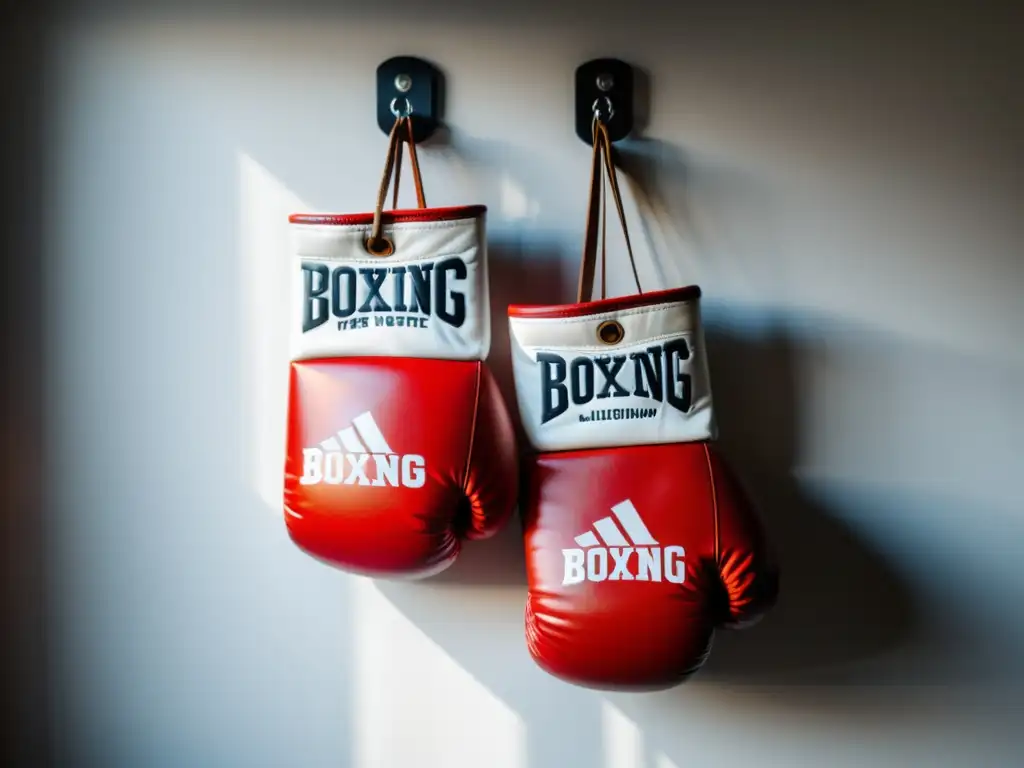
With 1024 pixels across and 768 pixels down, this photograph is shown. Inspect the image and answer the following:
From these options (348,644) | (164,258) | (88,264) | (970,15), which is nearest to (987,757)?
(348,644)

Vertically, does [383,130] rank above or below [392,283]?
above

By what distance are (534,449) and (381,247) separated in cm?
38

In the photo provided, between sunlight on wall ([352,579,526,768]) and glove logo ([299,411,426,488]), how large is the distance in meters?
0.29

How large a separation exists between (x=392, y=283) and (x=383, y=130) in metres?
0.31

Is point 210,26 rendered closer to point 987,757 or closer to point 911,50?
point 911,50

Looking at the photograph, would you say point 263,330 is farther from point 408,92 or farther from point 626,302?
point 626,302

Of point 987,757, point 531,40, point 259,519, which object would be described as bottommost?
point 987,757

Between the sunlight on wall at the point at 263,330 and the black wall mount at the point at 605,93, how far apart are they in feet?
1.75

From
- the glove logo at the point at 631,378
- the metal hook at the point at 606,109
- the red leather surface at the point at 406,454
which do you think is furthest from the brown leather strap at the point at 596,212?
the red leather surface at the point at 406,454

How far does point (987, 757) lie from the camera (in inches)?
49.4

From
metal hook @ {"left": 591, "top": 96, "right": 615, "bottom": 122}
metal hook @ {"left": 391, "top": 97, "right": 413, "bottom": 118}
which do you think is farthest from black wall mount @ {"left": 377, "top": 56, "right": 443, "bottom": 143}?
metal hook @ {"left": 591, "top": 96, "right": 615, "bottom": 122}

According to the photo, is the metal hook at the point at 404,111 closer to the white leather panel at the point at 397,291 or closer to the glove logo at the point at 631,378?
the white leather panel at the point at 397,291

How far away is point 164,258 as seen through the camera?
1.30m

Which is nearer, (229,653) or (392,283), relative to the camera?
(392,283)
